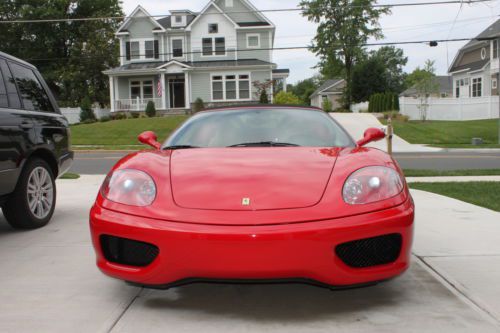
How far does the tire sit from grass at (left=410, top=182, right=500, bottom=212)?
5259mm

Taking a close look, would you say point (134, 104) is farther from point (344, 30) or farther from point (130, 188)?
point (130, 188)

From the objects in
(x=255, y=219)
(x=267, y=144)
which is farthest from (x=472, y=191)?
(x=255, y=219)

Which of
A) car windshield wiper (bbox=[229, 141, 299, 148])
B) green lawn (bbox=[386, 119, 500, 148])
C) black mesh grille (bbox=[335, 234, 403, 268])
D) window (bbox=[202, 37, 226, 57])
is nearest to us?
black mesh grille (bbox=[335, 234, 403, 268])

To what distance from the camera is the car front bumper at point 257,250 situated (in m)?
2.53

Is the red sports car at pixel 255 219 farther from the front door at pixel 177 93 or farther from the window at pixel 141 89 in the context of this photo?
the window at pixel 141 89

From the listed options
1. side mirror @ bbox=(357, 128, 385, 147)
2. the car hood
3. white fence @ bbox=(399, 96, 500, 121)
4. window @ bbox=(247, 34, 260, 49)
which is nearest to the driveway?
white fence @ bbox=(399, 96, 500, 121)

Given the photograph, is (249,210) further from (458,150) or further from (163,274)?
(458,150)

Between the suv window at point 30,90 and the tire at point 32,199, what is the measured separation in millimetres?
603

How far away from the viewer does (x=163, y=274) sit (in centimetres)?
265

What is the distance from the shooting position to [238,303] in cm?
305

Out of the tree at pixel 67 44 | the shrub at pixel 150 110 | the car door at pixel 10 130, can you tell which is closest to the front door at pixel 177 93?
the shrub at pixel 150 110

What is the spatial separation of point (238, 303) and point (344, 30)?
156 ft

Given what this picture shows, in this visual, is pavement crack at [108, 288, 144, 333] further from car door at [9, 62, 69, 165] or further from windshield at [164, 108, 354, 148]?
car door at [9, 62, 69, 165]

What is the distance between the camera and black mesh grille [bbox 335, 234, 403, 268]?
2.68 metres
